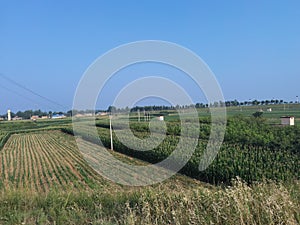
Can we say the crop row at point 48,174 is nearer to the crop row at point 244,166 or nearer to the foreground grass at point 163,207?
the crop row at point 244,166

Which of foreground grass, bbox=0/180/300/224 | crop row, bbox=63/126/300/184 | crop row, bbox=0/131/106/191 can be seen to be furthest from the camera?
crop row, bbox=0/131/106/191

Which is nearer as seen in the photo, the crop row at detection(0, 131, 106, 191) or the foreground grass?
the foreground grass

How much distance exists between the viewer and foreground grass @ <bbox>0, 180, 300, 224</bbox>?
10.4ft

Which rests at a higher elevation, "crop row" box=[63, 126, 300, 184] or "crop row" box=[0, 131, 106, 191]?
"crop row" box=[63, 126, 300, 184]

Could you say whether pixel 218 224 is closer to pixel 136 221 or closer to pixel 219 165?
pixel 136 221

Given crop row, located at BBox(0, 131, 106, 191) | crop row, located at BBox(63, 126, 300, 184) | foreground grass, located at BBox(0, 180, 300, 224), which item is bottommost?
crop row, located at BBox(0, 131, 106, 191)

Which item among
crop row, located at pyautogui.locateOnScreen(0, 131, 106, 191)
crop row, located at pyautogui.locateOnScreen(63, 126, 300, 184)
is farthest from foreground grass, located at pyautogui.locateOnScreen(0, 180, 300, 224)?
crop row, located at pyautogui.locateOnScreen(63, 126, 300, 184)

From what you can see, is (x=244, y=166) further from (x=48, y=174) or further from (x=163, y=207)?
(x=163, y=207)

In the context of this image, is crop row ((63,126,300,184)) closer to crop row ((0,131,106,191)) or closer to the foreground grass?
crop row ((0,131,106,191))

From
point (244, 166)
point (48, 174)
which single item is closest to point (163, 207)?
point (244, 166)

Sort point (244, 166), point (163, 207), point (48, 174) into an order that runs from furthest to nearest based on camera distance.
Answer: point (48, 174)
point (244, 166)
point (163, 207)

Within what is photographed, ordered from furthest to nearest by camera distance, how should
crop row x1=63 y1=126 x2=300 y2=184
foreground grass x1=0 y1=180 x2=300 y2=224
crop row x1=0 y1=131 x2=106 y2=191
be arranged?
crop row x1=0 y1=131 x2=106 y2=191 < crop row x1=63 y1=126 x2=300 y2=184 < foreground grass x1=0 y1=180 x2=300 y2=224

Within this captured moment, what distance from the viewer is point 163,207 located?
3.68m

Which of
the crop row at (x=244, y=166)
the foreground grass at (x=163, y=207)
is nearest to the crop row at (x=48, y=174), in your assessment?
the crop row at (x=244, y=166)
